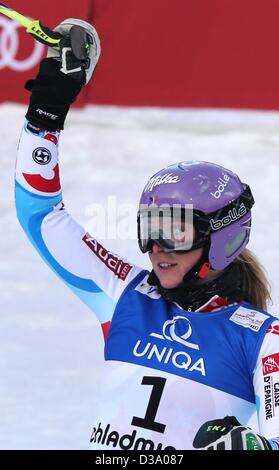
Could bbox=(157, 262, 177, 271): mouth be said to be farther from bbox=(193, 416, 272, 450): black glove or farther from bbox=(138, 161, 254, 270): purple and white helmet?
bbox=(193, 416, 272, 450): black glove

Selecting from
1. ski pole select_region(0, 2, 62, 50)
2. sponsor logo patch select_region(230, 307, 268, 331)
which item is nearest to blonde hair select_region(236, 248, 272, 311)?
sponsor logo patch select_region(230, 307, 268, 331)

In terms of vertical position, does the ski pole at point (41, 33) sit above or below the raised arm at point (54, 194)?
above

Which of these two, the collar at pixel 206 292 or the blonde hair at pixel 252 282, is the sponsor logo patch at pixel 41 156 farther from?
the blonde hair at pixel 252 282

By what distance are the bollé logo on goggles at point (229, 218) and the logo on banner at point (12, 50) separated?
5698 millimetres

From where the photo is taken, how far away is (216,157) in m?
8.46

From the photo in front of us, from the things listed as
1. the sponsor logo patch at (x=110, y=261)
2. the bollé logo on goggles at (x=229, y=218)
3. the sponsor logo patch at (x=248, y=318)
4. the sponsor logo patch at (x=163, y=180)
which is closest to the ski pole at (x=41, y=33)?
the sponsor logo patch at (x=163, y=180)

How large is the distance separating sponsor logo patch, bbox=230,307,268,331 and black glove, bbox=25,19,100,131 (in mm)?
806

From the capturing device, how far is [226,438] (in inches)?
121

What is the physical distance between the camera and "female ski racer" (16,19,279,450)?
346cm

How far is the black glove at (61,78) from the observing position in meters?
3.69

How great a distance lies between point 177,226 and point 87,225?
378 cm
